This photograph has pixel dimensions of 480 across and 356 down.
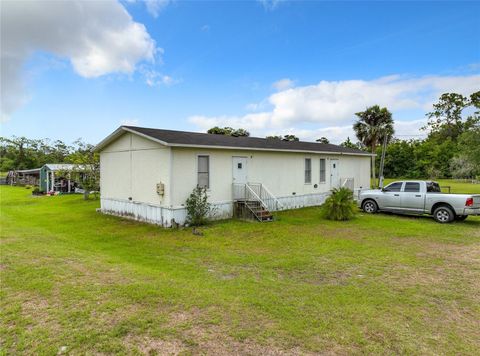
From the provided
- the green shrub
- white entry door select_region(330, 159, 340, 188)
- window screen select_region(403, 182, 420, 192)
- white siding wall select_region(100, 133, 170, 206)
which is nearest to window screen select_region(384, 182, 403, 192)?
window screen select_region(403, 182, 420, 192)

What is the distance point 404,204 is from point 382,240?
4.78 meters

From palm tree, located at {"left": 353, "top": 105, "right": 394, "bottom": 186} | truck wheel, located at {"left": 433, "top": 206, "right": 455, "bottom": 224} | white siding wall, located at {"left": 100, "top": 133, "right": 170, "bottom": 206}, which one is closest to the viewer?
white siding wall, located at {"left": 100, "top": 133, "right": 170, "bottom": 206}

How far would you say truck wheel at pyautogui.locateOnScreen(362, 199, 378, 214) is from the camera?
43.1 feet

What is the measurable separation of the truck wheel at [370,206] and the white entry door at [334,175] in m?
3.85

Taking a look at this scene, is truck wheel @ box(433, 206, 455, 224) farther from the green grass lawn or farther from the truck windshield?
the green grass lawn

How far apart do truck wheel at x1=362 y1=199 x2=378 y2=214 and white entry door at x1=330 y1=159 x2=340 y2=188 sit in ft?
12.6

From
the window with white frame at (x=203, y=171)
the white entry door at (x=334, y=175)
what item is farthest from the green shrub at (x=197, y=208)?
the white entry door at (x=334, y=175)

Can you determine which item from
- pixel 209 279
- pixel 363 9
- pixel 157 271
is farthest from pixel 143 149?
pixel 363 9

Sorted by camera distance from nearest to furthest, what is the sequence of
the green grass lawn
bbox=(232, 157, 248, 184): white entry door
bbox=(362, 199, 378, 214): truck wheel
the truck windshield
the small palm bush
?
the green grass lawn
the small palm bush
the truck windshield
bbox=(232, 157, 248, 184): white entry door
bbox=(362, 199, 378, 214): truck wheel

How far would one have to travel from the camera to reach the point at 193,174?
11.0 m

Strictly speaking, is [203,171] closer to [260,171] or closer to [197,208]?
[197,208]

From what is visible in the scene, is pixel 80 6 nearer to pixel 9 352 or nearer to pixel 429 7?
pixel 9 352

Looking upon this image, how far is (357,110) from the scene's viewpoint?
30.1 metres

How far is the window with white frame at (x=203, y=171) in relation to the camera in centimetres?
1126
